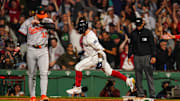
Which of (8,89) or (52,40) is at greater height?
(52,40)

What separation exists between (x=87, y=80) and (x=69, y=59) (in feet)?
3.65

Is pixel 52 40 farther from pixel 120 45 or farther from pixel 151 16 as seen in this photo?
pixel 151 16

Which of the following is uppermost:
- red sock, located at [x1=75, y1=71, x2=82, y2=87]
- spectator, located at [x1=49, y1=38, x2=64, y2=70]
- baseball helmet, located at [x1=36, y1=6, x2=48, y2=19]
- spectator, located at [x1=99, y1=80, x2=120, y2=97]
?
baseball helmet, located at [x1=36, y1=6, x2=48, y2=19]

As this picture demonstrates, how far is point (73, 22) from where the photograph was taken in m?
16.5

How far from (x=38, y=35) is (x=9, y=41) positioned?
16.7 ft

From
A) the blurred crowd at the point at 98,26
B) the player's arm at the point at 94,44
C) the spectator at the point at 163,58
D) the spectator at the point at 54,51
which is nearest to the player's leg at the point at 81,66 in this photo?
the player's arm at the point at 94,44

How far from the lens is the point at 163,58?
1410cm

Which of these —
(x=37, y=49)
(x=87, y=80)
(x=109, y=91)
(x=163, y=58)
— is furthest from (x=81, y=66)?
(x=163, y=58)

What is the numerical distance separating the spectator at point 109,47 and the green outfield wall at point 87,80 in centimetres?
91

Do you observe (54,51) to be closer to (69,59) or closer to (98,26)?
(69,59)

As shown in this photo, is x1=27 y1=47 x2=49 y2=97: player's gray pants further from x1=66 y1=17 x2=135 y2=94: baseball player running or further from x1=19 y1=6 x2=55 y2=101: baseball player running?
x1=66 y1=17 x2=135 y2=94: baseball player running

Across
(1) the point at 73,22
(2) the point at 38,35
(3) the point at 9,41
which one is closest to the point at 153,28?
(1) the point at 73,22

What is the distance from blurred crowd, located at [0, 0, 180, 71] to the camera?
564 inches

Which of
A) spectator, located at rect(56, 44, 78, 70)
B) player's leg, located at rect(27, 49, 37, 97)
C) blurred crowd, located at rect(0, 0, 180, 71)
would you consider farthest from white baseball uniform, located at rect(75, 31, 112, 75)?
spectator, located at rect(56, 44, 78, 70)
